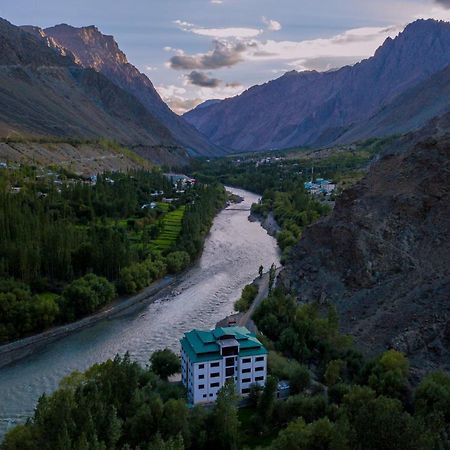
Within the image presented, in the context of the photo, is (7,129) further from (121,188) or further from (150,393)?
(150,393)

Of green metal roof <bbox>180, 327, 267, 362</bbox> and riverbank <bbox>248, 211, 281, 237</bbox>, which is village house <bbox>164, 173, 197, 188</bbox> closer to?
riverbank <bbox>248, 211, 281, 237</bbox>

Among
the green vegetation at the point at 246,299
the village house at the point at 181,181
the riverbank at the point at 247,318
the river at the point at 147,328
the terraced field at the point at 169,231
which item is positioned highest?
the village house at the point at 181,181

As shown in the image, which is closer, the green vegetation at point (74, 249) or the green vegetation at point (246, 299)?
the green vegetation at point (74, 249)

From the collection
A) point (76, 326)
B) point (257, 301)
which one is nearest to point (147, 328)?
point (76, 326)

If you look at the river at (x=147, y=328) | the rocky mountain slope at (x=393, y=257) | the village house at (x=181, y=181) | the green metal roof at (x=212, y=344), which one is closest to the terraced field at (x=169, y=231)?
the river at (x=147, y=328)

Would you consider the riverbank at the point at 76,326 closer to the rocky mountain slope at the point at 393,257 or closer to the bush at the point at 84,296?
the bush at the point at 84,296

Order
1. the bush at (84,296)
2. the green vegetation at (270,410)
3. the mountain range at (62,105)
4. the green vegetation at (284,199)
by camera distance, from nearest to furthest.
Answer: the green vegetation at (270,410) → the bush at (84,296) → the green vegetation at (284,199) → the mountain range at (62,105)

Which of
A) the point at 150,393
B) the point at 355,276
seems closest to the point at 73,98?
the point at 355,276
